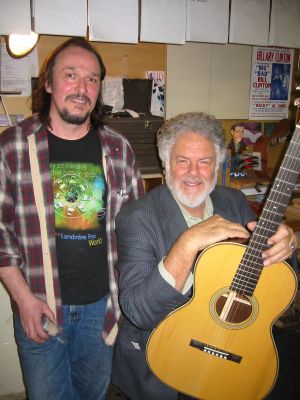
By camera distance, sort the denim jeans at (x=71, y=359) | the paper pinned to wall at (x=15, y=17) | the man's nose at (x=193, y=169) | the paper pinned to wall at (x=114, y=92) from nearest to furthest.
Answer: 1. the man's nose at (x=193, y=169)
2. the denim jeans at (x=71, y=359)
3. the paper pinned to wall at (x=15, y=17)
4. the paper pinned to wall at (x=114, y=92)

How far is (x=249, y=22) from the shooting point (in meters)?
1.88

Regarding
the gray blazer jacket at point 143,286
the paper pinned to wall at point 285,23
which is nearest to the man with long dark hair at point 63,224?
the gray blazer jacket at point 143,286

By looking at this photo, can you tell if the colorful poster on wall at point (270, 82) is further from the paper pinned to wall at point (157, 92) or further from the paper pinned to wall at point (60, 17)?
the paper pinned to wall at point (60, 17)

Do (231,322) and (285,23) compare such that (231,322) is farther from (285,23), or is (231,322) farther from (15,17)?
(285,23)

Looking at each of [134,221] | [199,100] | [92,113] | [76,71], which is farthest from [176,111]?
[134,221]

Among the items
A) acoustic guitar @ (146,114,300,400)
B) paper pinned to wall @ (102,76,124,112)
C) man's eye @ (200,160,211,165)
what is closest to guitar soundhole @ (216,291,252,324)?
acoustic guitar @ (146,114,300,400)

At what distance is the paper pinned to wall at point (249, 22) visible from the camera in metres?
1.84

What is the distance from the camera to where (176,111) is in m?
2.19

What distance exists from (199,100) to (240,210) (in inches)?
43.3

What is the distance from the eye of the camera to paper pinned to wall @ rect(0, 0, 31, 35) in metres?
1.45

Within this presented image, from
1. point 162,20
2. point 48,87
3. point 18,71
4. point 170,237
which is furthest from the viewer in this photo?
point 18,71

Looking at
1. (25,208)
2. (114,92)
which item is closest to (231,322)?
(25,208)

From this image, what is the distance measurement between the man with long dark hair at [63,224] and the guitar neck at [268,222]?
0.52 m

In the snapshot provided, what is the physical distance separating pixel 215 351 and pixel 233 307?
141 millimetres
